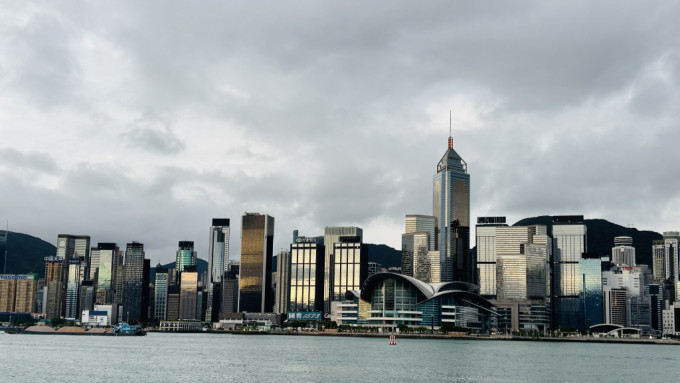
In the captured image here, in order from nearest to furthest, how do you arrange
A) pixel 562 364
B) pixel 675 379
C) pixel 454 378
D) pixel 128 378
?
pixel 128 378 → pixel 454 378 → pixel 675 379 → pixel 562 364

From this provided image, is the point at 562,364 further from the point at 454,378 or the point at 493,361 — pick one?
the point at 454,378

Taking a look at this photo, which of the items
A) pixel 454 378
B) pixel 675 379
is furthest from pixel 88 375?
pixel 675 379

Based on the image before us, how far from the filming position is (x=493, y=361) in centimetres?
12406

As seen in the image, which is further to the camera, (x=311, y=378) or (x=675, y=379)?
(x=675, y=379)

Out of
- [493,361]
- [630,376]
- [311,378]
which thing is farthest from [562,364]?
[311,378]

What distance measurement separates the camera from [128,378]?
8488 cm

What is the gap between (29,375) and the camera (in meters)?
86.6

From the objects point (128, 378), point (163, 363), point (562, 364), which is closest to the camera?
point (128, 378)

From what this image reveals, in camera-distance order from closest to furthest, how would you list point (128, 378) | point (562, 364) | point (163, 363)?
1. point (128, 378)
2. point (163, 363)
3. point (562, 364)

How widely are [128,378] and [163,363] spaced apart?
2425 cm

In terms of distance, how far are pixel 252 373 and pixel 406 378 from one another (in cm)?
1787

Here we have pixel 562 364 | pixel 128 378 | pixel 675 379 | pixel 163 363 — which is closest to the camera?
pixel 128 378

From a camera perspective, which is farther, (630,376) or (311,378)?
(630,376)

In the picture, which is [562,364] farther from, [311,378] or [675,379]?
[311,378]
